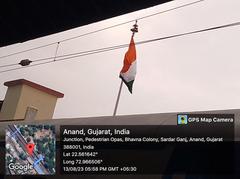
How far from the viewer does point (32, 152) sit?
7.70 m

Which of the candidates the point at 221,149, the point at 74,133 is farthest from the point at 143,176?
the point at 74,133

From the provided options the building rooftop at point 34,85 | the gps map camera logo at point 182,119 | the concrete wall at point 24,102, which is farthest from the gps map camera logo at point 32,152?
the building rooftop at point 34,85

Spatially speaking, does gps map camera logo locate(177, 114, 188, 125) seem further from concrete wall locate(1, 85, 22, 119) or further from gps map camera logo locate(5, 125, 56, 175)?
concrete wall locate(1, 85, 22, 119)

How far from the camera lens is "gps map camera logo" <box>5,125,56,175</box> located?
7.15 metres

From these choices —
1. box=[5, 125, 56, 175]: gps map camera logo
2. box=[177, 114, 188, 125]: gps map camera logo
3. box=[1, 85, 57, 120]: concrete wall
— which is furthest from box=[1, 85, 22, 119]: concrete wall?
box=[177, 114, 188, 125]: gps map camera logo

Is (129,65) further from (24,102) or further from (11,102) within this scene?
(11,102)

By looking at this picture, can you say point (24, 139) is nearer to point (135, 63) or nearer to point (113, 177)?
point (113, 177)

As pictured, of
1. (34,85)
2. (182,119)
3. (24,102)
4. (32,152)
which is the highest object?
(34,85)

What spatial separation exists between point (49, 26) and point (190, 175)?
9.75 ft

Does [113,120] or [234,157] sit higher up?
[113,120]

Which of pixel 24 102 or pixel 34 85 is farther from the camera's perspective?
pixel 34 85

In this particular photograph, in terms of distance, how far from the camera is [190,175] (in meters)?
5.55

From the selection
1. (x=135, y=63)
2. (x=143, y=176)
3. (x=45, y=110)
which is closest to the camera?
(x=143, y=176)

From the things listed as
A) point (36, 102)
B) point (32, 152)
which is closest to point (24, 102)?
point (36, 102)
